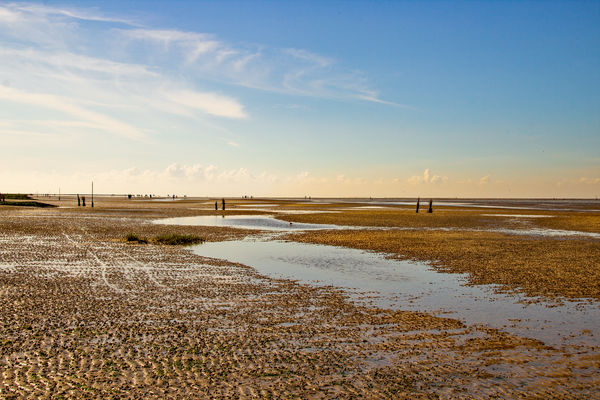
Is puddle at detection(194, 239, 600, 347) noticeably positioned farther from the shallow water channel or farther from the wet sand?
the wet sand

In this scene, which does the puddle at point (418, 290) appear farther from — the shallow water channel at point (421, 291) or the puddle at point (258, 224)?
the puddle at point (258, 224)

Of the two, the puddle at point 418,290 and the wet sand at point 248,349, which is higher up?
the wet sand at point 248,349

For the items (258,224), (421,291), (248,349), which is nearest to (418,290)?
(421,291)

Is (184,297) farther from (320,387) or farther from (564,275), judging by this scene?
(564,275)

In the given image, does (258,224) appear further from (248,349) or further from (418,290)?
(248,349)

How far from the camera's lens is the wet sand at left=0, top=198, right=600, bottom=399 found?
6.77 meters

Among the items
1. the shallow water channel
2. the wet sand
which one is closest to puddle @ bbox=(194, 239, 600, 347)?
the shallow water channel

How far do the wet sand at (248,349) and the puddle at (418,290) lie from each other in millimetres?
864

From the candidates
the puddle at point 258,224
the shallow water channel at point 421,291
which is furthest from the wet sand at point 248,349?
the puddle at point 258,224

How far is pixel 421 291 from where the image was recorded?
46.3ft

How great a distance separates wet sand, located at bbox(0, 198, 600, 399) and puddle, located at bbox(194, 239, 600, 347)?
86 centimetres

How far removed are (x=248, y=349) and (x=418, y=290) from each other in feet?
24.8

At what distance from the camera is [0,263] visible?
58.5ft

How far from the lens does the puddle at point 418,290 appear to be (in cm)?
1032
